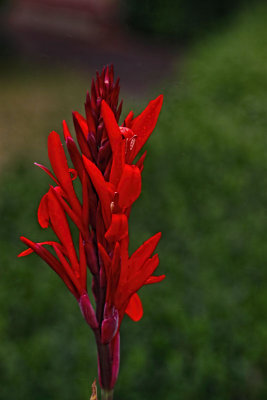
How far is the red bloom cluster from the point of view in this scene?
78cm

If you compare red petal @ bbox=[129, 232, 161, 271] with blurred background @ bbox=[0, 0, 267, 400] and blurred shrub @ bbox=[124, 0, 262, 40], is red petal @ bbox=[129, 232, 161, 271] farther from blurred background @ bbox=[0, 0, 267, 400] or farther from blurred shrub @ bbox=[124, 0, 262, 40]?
blurred shrub @ bbox=[124, 0, 262, 40]

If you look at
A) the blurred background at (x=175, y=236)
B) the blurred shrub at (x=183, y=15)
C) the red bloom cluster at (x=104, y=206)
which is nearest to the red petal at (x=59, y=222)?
the red bloom cluster at (x=104, y=206)

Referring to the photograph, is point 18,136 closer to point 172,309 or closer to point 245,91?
Result: point 245,91

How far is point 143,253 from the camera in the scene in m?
0.86

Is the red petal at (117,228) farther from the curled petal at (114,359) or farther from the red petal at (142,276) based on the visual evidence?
the curled petal at (114,359)

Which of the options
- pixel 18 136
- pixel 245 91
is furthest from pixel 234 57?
pixel 18 136

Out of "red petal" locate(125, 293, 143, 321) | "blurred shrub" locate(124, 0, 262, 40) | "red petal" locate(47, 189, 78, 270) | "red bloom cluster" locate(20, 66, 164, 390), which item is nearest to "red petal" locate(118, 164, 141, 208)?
"red bloom cluster" locate(20, 66, 164, 390)

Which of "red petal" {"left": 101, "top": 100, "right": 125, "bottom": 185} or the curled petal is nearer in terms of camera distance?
"red petal" {"left": 101, "top": 100, "right": 125, "bottom": 185}

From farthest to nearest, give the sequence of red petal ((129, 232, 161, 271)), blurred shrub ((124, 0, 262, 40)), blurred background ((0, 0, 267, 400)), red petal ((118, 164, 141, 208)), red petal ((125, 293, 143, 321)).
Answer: blurred shrub ((124, 0, 262, 40)) < blurred background ((0, 0, 267, 400)) < red petal ((125, 293, 143, 321)) < red petal ((129, 232, 161, 271)) < red petal ((118, 164, 141, 208))

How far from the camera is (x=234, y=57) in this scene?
290 inches

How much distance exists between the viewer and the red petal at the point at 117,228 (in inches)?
31.0

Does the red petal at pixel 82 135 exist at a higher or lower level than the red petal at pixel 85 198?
higher

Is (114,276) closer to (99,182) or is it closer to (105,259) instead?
(105,259)

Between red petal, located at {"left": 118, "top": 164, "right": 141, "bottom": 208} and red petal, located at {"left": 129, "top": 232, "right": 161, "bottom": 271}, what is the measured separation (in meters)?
0.10
